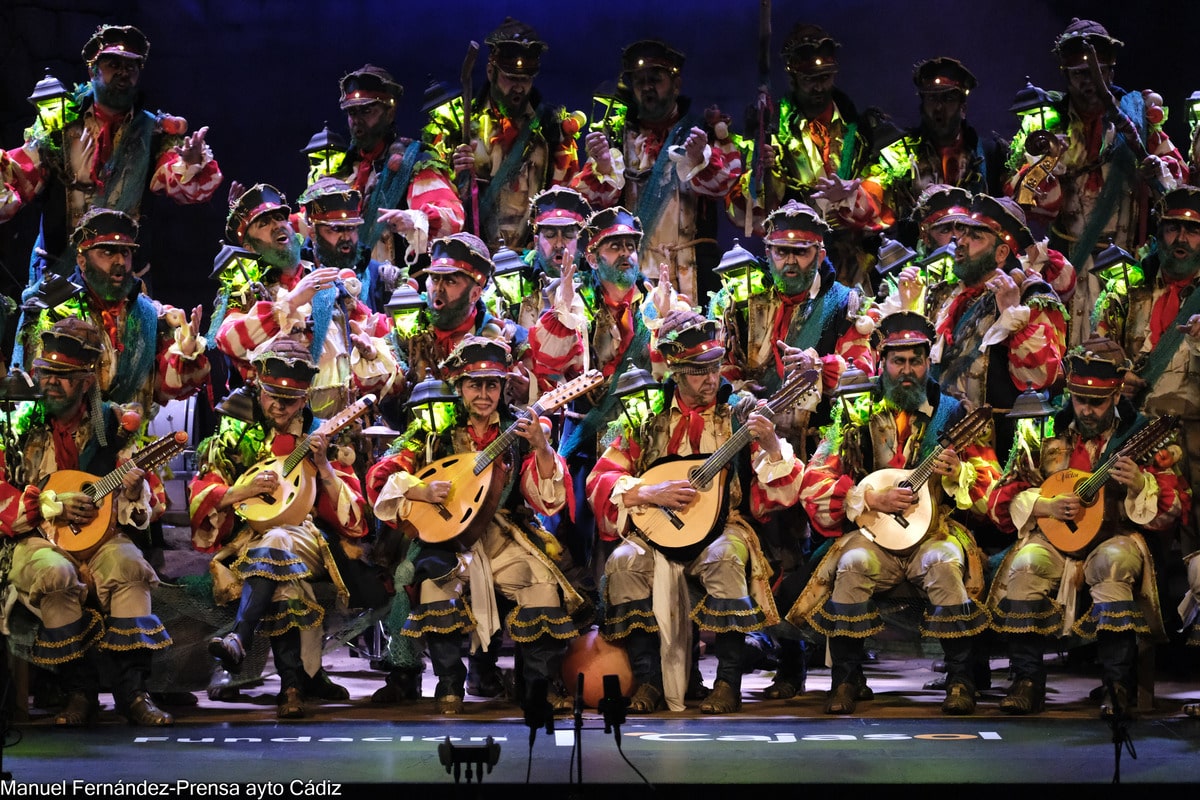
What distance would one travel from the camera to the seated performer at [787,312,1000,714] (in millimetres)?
7414

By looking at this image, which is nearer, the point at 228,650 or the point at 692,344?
the point at 228,650

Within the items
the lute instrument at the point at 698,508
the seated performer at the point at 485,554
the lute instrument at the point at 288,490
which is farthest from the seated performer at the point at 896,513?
the lute instrument at the point at 288,490

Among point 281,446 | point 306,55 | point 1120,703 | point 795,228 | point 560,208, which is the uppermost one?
point 306,55

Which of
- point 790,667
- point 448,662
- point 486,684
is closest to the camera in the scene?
point 448,662

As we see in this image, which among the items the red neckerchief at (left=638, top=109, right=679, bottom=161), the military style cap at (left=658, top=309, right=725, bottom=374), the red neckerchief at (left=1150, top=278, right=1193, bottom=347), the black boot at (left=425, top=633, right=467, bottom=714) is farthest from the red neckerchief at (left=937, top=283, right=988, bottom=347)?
the black boot at (left=425, top=633, right=467, bottom=714)

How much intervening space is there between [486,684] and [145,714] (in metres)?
1.41

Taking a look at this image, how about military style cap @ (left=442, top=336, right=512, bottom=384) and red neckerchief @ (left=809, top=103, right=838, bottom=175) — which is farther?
red neckerchief @ (left=809, top=103, right=838, bottom=175)

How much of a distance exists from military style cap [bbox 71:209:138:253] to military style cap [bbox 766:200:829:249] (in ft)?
8.92

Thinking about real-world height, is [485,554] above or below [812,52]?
below

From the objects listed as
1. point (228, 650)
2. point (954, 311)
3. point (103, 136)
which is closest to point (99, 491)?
point (228, 650)

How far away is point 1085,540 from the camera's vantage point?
738 cm

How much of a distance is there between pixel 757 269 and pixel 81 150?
122 inches

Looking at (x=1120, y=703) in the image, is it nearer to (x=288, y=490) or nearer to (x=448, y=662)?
(x=448, y=662)

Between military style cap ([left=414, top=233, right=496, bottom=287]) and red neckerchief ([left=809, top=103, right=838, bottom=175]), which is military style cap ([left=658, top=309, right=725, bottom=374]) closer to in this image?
military style cap ([left=414, top=233, right=496, bottom=287])
